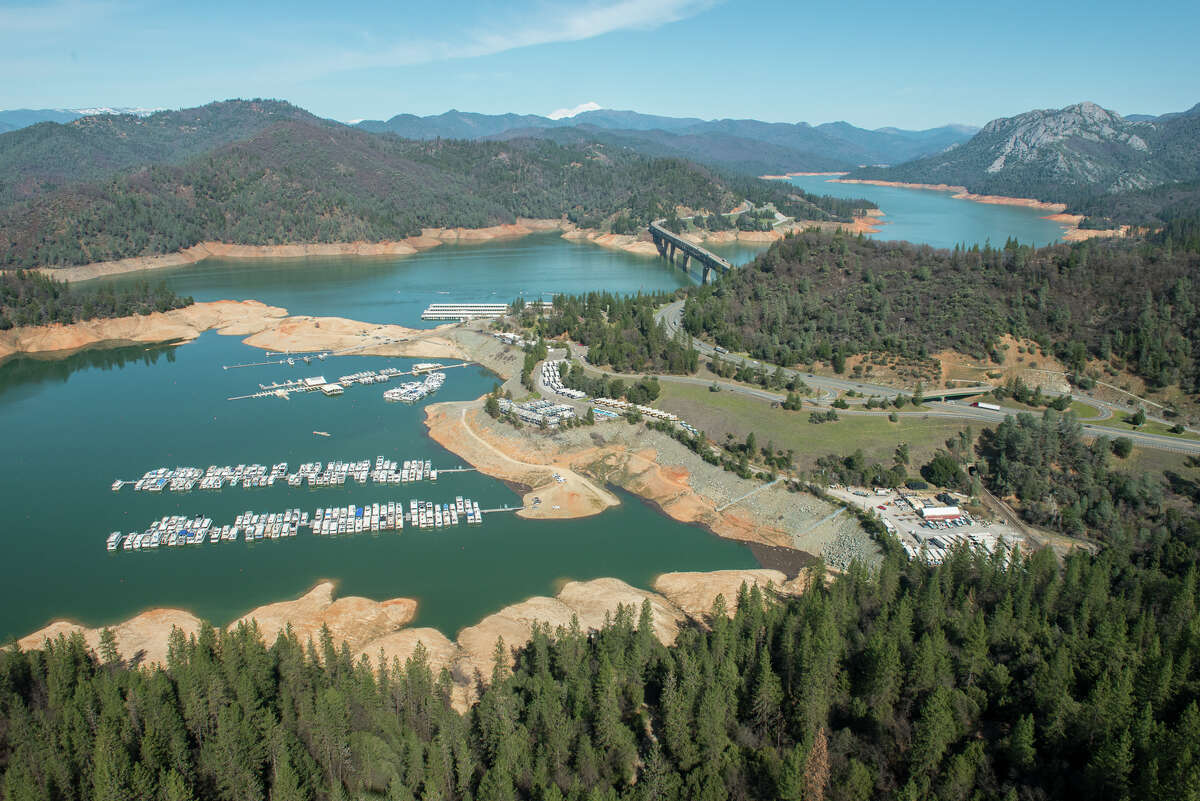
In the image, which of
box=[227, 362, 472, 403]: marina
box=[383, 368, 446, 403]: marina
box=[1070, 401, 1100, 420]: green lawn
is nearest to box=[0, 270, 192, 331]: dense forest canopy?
box=[227, 362, 472, 403]: marina

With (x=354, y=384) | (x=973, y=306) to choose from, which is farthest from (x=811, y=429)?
(x=354, y=384)

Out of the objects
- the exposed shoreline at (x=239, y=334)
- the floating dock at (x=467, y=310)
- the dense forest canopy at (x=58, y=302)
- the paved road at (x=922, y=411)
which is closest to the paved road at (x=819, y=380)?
the paved road at (x=922, y=411)

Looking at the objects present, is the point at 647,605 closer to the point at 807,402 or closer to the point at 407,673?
the point at 407,673

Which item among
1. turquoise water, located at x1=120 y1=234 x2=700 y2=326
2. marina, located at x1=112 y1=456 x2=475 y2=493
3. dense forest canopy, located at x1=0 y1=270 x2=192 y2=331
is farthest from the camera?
turquoise water, located at x1=120 y1=234 x2=700 y2=326

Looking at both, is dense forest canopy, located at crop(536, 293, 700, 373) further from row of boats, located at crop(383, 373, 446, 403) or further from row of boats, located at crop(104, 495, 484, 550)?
row of boats, located at crop(104, 495, 484, 550)

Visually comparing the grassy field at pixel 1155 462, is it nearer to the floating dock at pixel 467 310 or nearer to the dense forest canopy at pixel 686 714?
the dense forest canopy at pixel 686 714

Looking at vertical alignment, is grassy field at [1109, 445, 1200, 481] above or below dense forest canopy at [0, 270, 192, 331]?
below

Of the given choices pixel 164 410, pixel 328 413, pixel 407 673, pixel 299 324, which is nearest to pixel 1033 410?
pixel 407 673

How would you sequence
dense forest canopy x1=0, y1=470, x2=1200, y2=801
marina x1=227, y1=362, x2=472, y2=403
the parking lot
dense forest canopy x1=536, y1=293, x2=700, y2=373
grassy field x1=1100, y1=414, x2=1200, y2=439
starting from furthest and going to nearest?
marina x1=227, y1=362, x2=472, y2=403
dense forest canopy x1=536, y1=293, x2=700, y2=373
grassy field x1=1100, y1=414, x2=1200, y2=439
the parking lot
dense forest canopy x1=0, y1=470, x2=1200, y2=801
